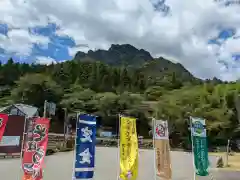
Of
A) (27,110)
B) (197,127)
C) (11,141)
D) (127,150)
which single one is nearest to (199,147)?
(197,127)

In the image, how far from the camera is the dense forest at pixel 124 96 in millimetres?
39812

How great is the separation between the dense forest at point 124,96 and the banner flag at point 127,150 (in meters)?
15.5

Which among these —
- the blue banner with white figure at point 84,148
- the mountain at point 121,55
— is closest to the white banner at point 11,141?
the blue banner with white figure at point 84,148

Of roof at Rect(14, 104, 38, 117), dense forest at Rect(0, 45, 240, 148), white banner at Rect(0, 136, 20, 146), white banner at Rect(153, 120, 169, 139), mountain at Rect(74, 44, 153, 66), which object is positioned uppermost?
mountain at Rect(74, 44, 153, 66)

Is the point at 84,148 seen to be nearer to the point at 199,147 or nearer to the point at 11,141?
the point at 199,147

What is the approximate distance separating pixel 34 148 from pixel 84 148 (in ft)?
4.15

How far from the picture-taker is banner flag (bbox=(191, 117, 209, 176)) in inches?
389

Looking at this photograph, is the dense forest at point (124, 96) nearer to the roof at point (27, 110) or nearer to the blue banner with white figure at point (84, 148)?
the roof at point (27, 110)

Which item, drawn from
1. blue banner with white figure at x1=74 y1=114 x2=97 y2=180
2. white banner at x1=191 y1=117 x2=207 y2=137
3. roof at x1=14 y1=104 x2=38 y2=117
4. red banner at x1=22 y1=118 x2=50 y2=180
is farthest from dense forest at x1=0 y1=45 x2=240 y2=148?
red banner at x1=22 y1=118 x2=50 y2=180

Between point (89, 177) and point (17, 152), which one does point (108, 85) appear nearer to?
point (17, 152)

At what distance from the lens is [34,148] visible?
7.52 meters

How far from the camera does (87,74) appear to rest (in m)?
67.0

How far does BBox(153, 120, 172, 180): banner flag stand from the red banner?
3377mm

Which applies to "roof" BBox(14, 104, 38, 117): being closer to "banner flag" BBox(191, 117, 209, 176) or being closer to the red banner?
"banner flag" BBox(191, 117, 209, 176)
